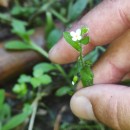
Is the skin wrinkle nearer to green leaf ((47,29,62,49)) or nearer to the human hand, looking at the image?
the human hand

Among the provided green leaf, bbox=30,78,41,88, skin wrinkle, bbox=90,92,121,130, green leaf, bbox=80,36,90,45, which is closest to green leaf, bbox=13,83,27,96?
green leaf, bbox=30,78,41,88

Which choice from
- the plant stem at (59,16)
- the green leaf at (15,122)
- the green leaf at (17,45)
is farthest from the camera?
the plant stem at (59,16)

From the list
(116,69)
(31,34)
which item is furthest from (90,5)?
(116,69)

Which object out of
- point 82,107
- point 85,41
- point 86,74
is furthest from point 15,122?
point 85,41

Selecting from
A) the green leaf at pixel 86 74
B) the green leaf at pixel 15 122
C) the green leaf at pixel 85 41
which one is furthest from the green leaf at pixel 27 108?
the green leaf at pixel 85 41

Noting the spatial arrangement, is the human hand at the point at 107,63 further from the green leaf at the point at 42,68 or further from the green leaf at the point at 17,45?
the green leaf at the point at 17,45

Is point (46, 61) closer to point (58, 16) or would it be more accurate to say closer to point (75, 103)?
Result: point (58, 16)
